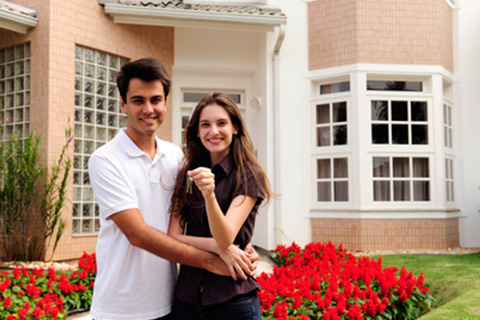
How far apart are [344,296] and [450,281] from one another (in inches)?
62.2

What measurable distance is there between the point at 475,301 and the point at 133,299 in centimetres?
272

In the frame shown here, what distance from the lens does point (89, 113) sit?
20.9 feet

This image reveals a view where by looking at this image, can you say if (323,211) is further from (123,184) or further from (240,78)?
(123,184)

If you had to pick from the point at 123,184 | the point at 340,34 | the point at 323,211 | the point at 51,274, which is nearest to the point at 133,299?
the point at 123,184

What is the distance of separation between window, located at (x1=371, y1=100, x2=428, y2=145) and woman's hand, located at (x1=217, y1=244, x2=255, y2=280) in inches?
234

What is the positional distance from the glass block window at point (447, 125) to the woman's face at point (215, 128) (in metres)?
6.66

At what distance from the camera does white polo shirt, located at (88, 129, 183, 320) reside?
1.68m

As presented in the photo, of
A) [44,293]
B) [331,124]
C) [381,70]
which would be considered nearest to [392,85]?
[381,70]

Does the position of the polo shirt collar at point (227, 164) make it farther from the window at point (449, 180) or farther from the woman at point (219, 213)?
the window at point (449, 180)

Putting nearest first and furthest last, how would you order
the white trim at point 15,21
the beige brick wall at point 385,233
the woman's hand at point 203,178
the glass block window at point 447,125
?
the woman's hand at point 203,178, the white trim at point 15,21, the beige brick wall at point 385,233, the glass block window at point 447,125

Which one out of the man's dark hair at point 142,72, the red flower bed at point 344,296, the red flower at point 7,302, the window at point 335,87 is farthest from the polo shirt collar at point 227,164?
the window at point 335,87

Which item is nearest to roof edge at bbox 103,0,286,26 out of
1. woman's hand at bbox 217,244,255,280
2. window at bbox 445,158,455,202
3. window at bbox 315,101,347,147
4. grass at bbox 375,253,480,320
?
window at bbox 315,101,347,147

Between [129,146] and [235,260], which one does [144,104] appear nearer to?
[129,146]

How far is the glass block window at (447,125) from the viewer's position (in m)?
7.66
